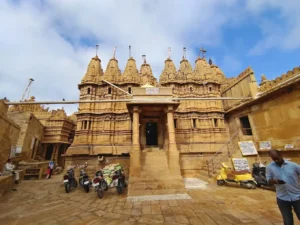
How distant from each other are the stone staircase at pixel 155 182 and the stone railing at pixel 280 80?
30.8 ft

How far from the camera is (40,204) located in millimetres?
6102

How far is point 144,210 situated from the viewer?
515cm

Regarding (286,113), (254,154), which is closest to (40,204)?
(254,154)

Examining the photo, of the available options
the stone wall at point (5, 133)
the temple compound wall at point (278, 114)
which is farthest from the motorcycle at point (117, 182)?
the temple compound wall at point (278, 114)

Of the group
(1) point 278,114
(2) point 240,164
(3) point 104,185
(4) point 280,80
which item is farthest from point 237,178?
(4) point 280,80

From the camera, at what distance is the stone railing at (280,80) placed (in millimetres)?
9581

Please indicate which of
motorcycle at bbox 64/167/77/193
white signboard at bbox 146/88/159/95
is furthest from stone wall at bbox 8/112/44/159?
white signboard at bbox 146/88/159/95

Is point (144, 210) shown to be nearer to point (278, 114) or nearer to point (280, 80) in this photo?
point (278, 114)

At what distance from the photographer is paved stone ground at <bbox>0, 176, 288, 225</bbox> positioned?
14.2 ft

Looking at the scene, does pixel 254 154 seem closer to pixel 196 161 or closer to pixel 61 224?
pixel 196 161

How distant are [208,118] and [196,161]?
4.83 m

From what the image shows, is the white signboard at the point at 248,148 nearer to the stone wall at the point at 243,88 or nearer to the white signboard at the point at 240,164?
the white signboard at the point at 240,164

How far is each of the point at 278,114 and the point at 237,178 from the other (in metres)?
5.53

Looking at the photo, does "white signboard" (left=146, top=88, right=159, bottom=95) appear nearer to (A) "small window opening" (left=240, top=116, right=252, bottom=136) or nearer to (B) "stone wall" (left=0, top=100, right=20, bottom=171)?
(A) "small window opening" (left=240, top=116, right=252, bottom=136)
